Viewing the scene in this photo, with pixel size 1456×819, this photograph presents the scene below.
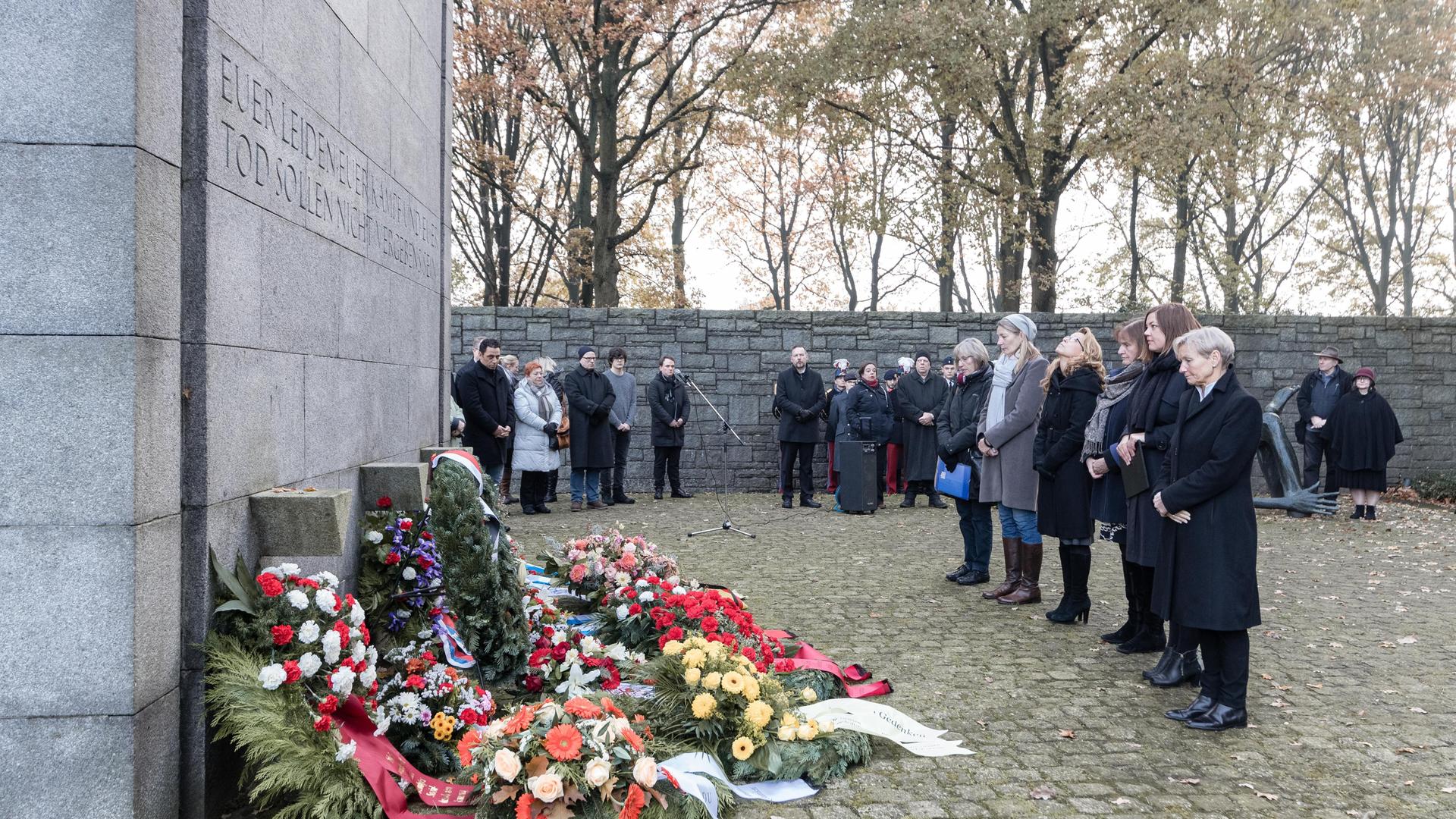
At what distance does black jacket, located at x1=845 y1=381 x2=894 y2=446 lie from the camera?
13336 millimetres

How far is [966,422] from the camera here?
7895 millimetres

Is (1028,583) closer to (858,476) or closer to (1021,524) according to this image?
(1021,524)

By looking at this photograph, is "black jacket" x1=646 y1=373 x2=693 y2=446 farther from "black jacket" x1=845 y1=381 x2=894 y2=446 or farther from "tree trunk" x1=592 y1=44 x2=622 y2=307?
"tree trunk" x1=592 y1=44 x2=622 y2=307

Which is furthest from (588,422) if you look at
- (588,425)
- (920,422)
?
(920,422)

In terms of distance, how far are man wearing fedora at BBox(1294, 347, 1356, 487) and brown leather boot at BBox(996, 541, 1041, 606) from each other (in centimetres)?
872

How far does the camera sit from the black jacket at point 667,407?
1329 cm

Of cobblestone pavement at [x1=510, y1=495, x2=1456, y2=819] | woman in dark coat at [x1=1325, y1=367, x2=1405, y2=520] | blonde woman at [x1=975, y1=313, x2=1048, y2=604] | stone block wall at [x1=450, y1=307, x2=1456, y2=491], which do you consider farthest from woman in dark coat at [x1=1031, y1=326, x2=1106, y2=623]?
woman in dark coat at [x1=1325, y1=367, x2=1405, y2=520]

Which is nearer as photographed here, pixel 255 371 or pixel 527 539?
pixel 255 371

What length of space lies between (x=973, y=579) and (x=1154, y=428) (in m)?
2.68

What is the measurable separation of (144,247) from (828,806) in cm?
283

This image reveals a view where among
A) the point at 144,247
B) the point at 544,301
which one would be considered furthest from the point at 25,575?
the point at 544,301

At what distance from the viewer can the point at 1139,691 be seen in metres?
5.19

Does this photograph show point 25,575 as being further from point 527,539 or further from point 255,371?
point 527,539

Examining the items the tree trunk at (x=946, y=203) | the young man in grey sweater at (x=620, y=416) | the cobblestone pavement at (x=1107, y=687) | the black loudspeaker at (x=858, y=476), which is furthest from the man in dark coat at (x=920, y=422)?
the tree trunk at (x=946, y=203)
